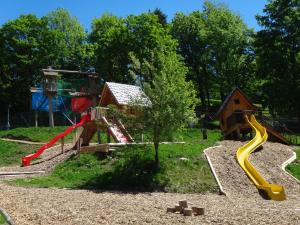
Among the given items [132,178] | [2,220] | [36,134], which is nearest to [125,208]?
[2,220]

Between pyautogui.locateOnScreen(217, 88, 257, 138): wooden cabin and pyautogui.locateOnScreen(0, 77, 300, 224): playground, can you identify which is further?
pyautogui.locateOnScreen(217, 88, 257, 138): wooden cabin

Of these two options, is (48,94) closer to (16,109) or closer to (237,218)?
(16,109)

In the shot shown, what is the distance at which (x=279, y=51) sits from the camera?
48.8 meters

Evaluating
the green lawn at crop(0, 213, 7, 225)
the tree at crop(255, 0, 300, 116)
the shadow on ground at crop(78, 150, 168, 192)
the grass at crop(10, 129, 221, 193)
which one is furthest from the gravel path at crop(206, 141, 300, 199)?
the tree at crop(255, 0, 300, 116)

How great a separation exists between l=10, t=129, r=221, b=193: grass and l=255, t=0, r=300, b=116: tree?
2362 centimetres

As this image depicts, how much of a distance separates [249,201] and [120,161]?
7532 mm

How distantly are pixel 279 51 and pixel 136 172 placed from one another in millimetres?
31366

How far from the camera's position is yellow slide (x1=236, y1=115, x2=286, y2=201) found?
756 inches

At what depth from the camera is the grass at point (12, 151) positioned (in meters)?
30.9

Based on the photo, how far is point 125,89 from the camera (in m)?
32.3

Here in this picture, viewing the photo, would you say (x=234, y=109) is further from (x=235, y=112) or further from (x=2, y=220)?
(x=2, y=220)

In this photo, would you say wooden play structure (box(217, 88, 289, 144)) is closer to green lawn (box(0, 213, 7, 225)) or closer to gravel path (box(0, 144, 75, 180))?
gravel path (box(0, 144, 75, 180))

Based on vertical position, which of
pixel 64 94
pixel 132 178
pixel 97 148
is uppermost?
pixel 64 94

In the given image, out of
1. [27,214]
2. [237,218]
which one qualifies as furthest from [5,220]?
[237,218]
